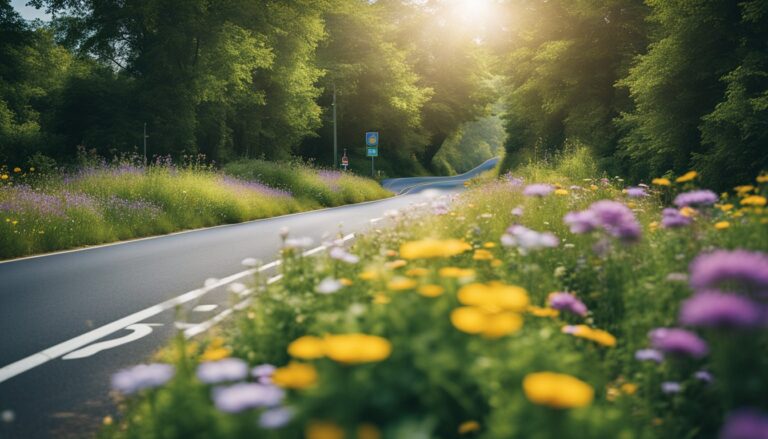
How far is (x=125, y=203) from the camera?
45.2 ft

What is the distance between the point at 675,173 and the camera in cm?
1277

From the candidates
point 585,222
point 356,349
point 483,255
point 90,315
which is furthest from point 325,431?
point 90,315

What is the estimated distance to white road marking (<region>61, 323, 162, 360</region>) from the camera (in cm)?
493

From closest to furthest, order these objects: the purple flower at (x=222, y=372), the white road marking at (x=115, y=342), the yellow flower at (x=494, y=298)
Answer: the purple flower at (x=222, y=372) < the yellow flower at (x=494, y=298) < the white road marking at (x=115, y=342)

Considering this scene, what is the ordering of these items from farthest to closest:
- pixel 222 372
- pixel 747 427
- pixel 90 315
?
pixel 90 315 → pixel 222 372 → pixel 747 427

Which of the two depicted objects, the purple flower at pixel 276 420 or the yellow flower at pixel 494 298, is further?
the yellow flower at pixel 494 298

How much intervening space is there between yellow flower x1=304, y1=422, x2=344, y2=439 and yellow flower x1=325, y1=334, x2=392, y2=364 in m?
0.19

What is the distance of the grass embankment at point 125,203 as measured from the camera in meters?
10.9

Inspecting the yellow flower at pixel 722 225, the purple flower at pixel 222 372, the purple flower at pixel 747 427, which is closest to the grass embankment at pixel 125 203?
the purple flower at pixel 222 372

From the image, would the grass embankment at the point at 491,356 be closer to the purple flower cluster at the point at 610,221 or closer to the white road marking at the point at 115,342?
the purple flower cluster at the point at 610,221

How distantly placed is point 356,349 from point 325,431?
10.9 inches

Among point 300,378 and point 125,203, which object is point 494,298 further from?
point 125,203

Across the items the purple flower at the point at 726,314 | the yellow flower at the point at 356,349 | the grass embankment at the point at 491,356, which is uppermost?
the purple flower at the point at 726,314

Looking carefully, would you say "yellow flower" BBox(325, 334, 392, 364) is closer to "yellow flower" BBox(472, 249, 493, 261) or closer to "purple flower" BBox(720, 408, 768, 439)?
"purple flower" BBox(720, 408, 768, 439)
